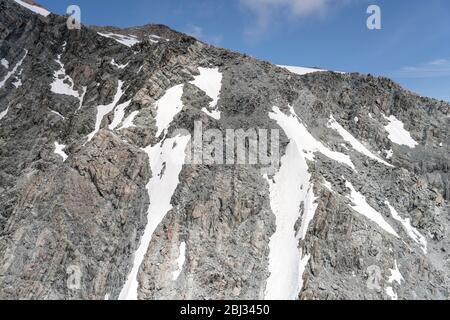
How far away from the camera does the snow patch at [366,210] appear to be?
139 feet

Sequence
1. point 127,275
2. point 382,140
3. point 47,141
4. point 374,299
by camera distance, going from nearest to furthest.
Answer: point 374,299 < point 127,275 < point 47,141 < point 382,140

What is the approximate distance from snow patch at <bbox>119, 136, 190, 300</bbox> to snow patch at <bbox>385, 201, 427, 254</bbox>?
2239 cm

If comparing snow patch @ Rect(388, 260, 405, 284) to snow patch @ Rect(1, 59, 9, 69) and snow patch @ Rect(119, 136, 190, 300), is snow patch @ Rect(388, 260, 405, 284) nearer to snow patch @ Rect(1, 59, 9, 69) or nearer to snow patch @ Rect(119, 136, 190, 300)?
snow patch @ Rect(119, 136, 190, 300)

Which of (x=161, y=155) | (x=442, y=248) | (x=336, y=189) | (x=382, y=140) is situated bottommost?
(x=442, y=248)

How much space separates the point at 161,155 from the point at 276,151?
1248 centimetres

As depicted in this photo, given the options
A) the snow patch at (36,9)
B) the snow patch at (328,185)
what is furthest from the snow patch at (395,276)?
the snow patch at (36,9)

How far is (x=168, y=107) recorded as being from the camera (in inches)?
2087

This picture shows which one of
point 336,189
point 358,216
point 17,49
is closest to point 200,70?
point 336,189

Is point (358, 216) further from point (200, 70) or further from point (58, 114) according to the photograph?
point (58, 114)


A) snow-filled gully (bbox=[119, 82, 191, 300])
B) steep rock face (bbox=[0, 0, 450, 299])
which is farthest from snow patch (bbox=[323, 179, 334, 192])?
snow-filled gully (bbox=[119, 82, 191, 300])

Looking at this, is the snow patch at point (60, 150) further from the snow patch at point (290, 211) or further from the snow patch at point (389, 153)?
the snow patch at point (389, 153)

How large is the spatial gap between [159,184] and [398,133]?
42869 mm

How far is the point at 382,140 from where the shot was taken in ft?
212

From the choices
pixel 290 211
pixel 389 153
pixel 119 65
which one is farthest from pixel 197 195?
pixel 389 153
